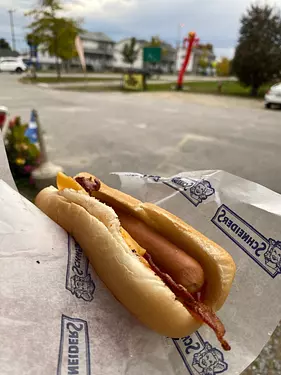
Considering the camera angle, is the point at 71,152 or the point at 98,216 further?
the point at 71,152

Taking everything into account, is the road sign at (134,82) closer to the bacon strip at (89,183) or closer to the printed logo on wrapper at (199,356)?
the bacon strip at (89,183)

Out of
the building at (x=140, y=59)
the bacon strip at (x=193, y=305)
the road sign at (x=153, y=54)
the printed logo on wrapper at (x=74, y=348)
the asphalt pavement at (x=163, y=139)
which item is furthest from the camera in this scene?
the building at (x=140, y=59)

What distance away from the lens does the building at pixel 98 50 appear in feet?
284

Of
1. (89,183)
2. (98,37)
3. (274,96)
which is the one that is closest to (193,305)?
(89,183)

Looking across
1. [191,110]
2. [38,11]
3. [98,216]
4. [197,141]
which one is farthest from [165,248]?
[38,11]

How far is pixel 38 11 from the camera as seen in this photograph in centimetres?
3353

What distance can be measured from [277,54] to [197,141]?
55.4 ft

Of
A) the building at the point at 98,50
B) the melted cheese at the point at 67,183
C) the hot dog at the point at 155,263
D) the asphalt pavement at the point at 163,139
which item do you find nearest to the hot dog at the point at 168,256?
the hot dog at the point at 155,263

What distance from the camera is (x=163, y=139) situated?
10164 millimetres

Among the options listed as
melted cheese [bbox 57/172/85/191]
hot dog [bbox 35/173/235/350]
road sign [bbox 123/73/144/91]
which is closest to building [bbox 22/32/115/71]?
road sign [bbox 123/73/144/91]

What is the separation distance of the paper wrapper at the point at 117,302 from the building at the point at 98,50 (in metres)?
88.7

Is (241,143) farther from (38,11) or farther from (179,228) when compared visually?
(38,11)

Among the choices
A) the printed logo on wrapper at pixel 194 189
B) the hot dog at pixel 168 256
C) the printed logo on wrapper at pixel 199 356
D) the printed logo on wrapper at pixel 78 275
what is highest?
the printed logo on wrapper at pixel 194 189

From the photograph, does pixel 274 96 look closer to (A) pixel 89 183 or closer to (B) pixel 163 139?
(B) pixel 163 139
